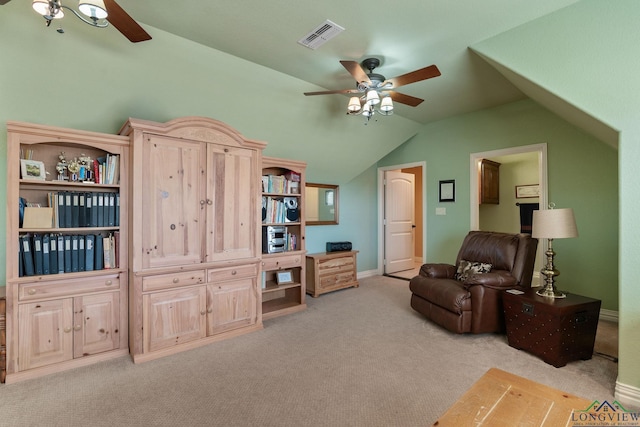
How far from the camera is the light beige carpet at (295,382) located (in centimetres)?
179

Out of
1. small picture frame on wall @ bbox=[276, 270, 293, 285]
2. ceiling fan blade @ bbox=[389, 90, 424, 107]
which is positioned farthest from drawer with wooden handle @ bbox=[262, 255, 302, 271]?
ceiling fan blade @ bbox=[389, 90, 424, 107]

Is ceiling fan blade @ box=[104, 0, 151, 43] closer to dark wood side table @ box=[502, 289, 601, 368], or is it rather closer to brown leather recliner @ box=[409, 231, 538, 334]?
brown leather recliner @ box=[409, 231, 538, 334]

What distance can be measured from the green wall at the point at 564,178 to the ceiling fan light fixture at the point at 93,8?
456 centimetres

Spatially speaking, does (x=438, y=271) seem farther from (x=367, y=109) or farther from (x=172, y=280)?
(x=172, y=280)

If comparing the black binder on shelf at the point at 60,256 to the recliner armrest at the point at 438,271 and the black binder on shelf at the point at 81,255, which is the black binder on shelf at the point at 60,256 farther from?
the recliner armrest at the point at 438,271

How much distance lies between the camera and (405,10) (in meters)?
2.25

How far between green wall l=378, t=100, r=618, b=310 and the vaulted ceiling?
3.39 ft

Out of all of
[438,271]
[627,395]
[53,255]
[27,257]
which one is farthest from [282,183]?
[627,395]

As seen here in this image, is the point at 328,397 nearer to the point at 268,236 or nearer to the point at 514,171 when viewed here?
the point at 268,236

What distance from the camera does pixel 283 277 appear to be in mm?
3895

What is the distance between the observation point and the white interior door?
576cm

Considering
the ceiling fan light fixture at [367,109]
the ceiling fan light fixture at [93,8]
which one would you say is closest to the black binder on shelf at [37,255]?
the ceiling fan light fixture at [93,8]

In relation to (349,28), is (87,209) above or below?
below

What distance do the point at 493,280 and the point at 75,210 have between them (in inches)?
148
